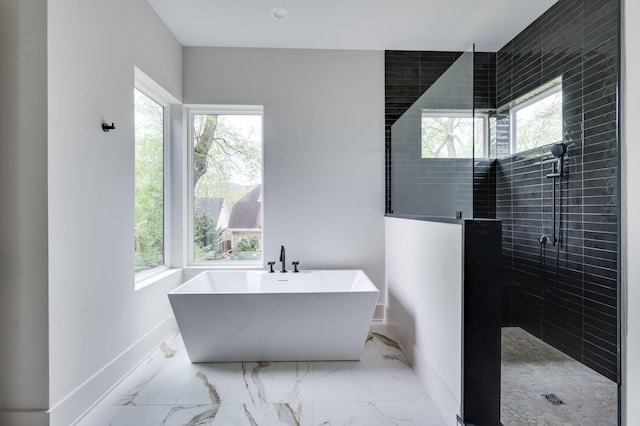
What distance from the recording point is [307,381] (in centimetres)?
213

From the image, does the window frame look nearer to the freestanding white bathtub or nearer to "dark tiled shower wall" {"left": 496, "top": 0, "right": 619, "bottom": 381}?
the freestanding white bathtub

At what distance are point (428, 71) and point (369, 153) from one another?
3.33 feet

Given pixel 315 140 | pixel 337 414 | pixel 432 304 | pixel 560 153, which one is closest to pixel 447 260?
pixel 432 304

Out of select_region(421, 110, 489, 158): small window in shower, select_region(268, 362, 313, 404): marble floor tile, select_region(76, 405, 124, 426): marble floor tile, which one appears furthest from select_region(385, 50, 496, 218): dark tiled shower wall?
select_region(76, 405, 124, 426): marble floor tile

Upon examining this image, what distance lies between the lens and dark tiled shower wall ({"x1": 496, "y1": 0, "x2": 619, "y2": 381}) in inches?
80.1

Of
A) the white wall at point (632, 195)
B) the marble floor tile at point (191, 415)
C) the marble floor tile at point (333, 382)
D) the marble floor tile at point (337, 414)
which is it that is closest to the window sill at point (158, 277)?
the marble floor tile at point (191, 415)

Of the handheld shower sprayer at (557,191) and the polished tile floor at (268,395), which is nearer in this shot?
the polished tile floor at (268,395)

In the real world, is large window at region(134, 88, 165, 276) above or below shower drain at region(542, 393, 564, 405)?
above

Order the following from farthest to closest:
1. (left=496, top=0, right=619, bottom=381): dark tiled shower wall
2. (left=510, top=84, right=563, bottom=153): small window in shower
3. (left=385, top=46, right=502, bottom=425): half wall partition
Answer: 1. (left=510, top=84, right=563, bottom=153): small window in shower
2. (left=496, top=0, right=619, bottom=381): dark tiled shower wall
3. (left=385, top=46, right=502, bottom=425): half wall partition

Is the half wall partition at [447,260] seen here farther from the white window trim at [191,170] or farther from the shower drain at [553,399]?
the white window trim at [191,170]

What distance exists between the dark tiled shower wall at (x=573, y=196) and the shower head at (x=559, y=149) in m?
0.05

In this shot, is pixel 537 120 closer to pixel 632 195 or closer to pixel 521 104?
pixel 521 104

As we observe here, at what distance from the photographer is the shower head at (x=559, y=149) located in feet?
7.81

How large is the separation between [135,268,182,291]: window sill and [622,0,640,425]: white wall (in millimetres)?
2654
